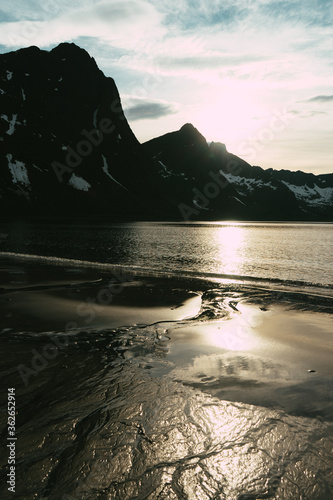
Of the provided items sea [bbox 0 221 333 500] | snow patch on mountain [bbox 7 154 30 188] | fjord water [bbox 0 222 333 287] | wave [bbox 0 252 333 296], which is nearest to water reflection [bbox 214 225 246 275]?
fjord water [bbox 0 222 333 287]

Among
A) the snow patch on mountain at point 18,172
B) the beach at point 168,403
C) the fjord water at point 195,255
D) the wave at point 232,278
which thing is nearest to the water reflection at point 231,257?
the fjord water at point 195,255

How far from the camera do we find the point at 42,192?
197 m

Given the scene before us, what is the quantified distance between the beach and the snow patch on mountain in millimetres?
197117

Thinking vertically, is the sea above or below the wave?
above

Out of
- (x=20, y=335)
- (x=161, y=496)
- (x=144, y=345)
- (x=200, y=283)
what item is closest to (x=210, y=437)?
(x=161, y=496)

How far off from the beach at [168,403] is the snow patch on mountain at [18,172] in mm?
197117

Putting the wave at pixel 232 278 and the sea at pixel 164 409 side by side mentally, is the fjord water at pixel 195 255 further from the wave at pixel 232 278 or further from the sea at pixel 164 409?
the sea at pixel 164 409

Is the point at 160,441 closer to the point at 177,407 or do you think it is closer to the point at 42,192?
the point at 177,407

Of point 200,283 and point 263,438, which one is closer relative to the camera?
point 263,438

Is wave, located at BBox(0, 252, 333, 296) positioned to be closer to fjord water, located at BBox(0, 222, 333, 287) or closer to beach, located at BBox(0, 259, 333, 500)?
fjord water, located at BBox(0, 222, 333, 287)

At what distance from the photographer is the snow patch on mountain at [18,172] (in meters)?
191

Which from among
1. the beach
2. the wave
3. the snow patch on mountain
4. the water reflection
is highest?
the snow patch on mountain

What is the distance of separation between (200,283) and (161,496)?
17365 millimetres

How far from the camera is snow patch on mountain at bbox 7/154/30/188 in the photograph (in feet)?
626
